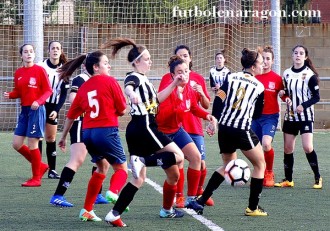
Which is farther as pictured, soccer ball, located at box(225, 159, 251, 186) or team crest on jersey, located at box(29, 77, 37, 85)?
team crest on jersey, located at box(29, 77, 37, 85)

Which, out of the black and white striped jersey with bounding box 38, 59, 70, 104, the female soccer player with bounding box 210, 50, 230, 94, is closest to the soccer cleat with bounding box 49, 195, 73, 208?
the black and white striped jersey with bounding box 38, 59, 70, 104

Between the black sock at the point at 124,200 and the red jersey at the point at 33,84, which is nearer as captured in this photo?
the black sock at the point at 124,200

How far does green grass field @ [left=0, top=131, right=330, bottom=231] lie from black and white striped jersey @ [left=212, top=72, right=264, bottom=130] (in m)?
0.90

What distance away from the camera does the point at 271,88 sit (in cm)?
1143

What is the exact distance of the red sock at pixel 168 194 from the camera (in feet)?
27.3

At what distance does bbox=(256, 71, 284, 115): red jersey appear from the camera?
11.4 meters

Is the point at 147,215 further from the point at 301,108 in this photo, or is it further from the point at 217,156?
the point at 217,156

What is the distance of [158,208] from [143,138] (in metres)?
1.35

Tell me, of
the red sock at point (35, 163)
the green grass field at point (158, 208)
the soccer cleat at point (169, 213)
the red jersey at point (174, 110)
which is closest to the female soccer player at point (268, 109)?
the green grass field at point (158, 208)

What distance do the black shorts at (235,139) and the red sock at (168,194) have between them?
0.73 m

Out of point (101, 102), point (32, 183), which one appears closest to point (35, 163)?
point (32, 183)

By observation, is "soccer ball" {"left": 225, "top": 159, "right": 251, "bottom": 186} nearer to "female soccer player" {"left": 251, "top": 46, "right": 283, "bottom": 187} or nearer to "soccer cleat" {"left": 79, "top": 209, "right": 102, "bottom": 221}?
"soccer cleat" {"left": 79, "top": 209, "right": 102, "bottom": 221}

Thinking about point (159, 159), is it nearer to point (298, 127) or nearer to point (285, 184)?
point (285, 184)

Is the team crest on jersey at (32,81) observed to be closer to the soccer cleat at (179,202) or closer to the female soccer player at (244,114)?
the soccer cleat at (179,202)
